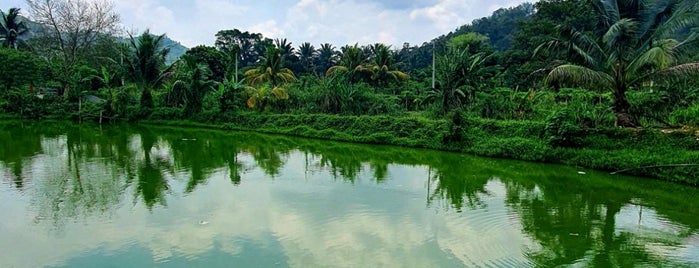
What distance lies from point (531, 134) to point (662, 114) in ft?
10.3

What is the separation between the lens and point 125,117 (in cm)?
2256

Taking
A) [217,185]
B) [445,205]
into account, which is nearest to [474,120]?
[445,205]

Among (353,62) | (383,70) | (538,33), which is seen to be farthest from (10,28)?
(538,33)

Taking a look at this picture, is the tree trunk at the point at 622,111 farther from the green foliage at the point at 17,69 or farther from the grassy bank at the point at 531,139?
the green foliage at the point at 17,69

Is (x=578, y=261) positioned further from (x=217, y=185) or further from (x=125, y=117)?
(x=125, y=117)

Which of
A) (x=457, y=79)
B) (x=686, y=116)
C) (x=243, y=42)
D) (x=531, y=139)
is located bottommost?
(x=531, y=139)

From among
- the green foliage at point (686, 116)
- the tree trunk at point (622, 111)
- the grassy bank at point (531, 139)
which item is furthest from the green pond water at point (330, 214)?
the green foliage at point (686, 116)

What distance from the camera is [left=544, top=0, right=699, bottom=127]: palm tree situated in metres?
10.4

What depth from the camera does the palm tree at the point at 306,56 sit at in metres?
44.9

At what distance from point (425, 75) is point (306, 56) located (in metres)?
15.5

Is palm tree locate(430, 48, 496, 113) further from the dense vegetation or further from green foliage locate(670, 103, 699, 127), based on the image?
green foliage locate(670, 103, 699, 127)

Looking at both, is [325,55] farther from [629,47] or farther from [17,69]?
[629,47]

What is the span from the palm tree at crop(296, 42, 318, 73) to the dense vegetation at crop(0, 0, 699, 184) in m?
12.2

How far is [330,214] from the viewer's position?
6.51 m
